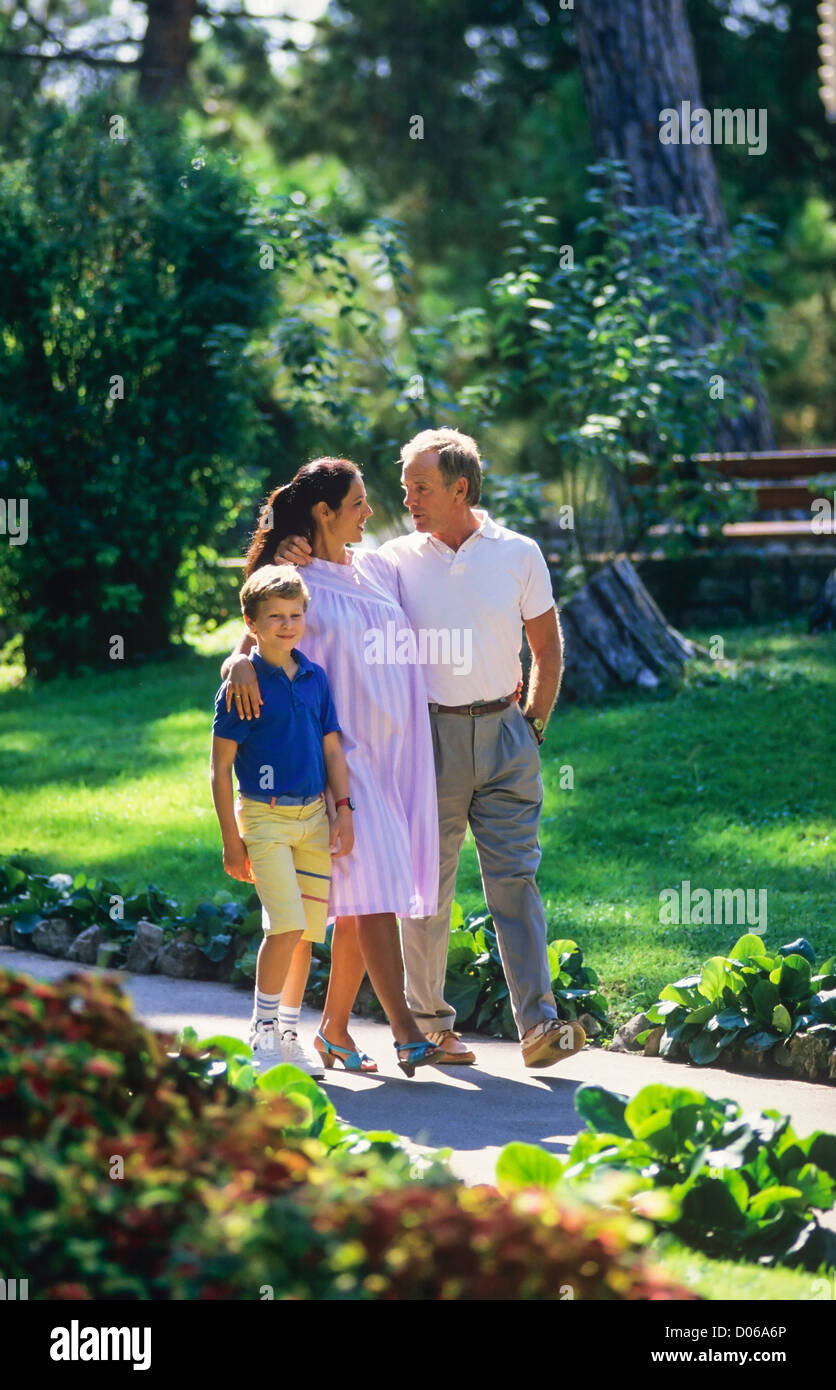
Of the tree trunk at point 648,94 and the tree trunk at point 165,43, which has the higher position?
the tree trunk at point 165,43

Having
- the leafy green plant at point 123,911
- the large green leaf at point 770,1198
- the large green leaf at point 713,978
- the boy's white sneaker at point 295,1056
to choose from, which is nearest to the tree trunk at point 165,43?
the leafy green plant at point 123,911

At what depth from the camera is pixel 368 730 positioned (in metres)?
5.05

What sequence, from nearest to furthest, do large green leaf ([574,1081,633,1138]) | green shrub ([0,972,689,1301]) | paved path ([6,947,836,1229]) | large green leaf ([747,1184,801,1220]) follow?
green shrub ([0,972,689,1301]), large green leaf ([747,1184,801,1220]), large green leaf ([574,1081,633,1138]), paved path ([6,947,836,1229])

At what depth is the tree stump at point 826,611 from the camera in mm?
10406

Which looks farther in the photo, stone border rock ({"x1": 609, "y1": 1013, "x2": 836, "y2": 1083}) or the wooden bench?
the wooden bench

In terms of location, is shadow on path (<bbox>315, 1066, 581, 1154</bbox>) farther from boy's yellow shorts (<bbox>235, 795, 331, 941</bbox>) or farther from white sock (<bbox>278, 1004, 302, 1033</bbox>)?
boy's yellow shorts (<bbox>235, 795, 331, 941</bbox>)

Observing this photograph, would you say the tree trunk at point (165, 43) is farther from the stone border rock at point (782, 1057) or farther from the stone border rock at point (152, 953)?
the stone border rock at point (782, 1057)

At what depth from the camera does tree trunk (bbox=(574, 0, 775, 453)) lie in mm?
13336

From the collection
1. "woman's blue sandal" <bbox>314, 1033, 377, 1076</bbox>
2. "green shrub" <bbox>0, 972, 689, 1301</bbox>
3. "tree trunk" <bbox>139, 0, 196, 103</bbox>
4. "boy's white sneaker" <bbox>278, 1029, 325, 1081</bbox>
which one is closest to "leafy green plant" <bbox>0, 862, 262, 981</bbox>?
"woman's blue sandal" <bbox>314, 1033, 377, 1076</bbox>

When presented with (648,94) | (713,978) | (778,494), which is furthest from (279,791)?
(648,94)

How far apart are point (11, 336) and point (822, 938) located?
336 inches

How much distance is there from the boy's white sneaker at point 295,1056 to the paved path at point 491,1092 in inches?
2.3

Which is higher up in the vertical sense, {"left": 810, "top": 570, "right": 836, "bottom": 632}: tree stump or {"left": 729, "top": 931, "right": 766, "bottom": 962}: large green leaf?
{"left": 810, "top": 570, "right": 836, "bottom": 632}: tree stump

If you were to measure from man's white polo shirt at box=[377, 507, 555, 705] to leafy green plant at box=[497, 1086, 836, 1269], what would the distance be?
1712 millimetres
